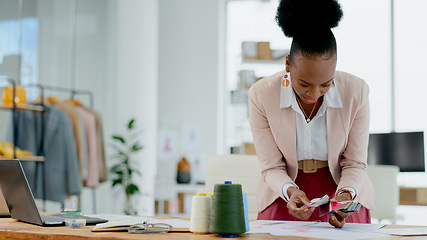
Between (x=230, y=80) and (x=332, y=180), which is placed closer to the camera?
(x=332, y=180)

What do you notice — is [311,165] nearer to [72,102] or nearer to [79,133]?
[79,133]

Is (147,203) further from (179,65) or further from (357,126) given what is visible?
(357,126)

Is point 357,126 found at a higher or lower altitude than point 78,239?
higher

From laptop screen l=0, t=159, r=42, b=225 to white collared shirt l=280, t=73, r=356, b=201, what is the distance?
92 cm

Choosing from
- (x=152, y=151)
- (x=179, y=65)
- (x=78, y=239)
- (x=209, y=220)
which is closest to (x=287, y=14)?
(x=209, y=220)

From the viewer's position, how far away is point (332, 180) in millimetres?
2096

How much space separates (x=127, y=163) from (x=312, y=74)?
14.2 feet

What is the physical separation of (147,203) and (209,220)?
4.98 metres

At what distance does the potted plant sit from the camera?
19.1 ft

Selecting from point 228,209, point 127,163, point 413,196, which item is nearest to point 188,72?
point 127,163

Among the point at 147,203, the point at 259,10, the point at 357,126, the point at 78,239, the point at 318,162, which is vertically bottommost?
the point at 147,203

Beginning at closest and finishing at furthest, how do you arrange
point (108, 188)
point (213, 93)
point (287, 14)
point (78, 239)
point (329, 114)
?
point (78, 239)
point (287, 14)
point (329, 114)
point (108, 188)
point (213, 93)

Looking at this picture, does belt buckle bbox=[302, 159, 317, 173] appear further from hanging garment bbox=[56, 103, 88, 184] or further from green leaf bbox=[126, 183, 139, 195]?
green leaf bbox=[126, 183, 139, 195]

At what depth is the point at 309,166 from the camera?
2.09m
